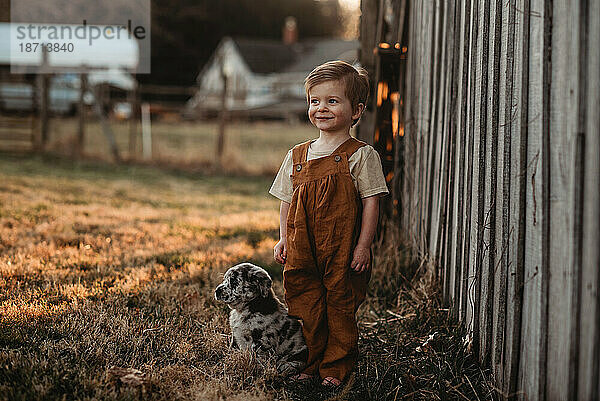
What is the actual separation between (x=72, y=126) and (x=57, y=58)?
14.1ft

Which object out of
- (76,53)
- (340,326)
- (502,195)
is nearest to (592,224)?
(502,195)

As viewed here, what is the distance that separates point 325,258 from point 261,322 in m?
0.50

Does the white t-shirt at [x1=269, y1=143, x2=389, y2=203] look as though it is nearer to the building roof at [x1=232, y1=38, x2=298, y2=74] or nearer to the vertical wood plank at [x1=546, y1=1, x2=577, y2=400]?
the vertical wood plank at [x1=546, y1=1, x2=577, y2=400]

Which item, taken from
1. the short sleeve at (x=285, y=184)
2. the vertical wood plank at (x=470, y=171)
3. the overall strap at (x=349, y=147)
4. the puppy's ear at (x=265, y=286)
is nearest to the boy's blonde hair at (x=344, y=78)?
the overall strap at (x=349, y=147)

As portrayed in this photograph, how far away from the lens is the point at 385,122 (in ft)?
15.6

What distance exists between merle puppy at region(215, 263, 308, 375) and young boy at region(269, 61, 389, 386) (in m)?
0.08

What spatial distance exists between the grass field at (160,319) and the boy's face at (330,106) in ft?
4.09

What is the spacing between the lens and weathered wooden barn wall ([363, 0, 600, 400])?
179cm

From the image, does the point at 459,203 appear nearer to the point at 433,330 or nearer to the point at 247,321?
the point at 433,330

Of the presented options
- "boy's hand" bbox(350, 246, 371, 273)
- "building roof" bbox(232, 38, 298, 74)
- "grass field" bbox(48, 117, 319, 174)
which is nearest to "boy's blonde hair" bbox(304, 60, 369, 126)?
"boy's hand" bbox(350, 246, 371, 273)

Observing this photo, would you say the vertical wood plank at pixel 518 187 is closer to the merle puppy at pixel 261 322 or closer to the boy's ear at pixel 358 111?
the boy's ear at pixel 358 111

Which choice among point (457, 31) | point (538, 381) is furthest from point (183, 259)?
point (538, 381)

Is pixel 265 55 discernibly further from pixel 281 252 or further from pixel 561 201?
pixel 561 201

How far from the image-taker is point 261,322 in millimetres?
3010
